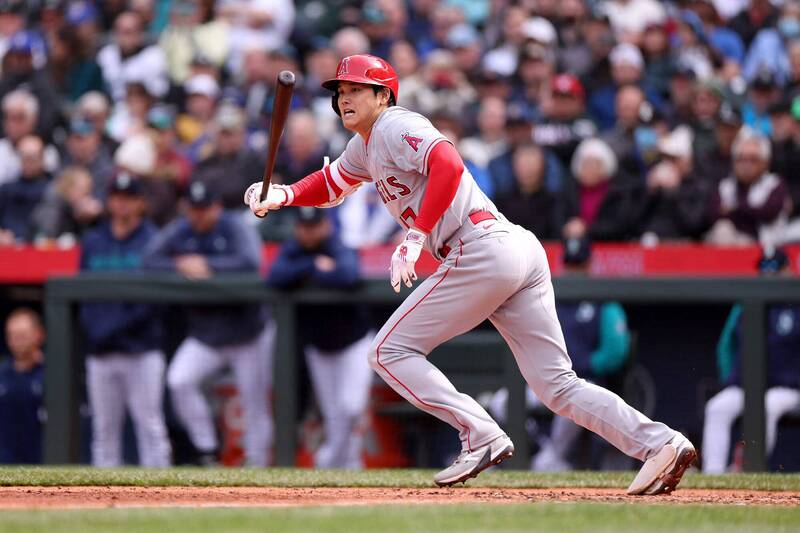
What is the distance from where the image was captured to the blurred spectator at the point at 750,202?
348 inches

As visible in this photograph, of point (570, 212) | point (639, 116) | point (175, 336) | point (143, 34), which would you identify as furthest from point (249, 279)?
point (143, 34)

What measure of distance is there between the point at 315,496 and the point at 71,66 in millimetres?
8609

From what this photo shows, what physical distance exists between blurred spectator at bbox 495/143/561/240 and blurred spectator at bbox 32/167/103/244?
3.20 meters

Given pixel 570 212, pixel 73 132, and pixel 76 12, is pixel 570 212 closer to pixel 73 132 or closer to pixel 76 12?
pixel 73 132

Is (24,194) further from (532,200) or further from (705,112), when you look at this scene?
(705,112)

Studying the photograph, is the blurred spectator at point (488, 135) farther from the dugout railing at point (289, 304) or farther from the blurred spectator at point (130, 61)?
the blurred spectator at point (130, 61)

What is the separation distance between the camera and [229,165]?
10.2 metres


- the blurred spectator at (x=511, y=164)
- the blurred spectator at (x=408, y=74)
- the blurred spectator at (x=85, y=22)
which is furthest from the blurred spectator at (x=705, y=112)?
the blurred spectator at (x=85, y=22)

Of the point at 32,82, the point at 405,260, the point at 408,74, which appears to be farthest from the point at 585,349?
the point at 32,82

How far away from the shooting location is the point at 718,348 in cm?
789

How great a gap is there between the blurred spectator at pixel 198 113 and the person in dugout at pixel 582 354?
4219 millimetres

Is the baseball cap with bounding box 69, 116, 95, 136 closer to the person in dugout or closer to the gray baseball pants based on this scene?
the person in dugout

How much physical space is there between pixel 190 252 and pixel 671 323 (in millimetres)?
3160

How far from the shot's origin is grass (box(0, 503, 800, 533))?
4137mm
